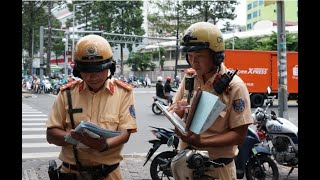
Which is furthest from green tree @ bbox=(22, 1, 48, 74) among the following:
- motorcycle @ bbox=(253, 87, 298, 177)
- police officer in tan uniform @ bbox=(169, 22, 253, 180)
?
police officer in tan uniform @ bbox=(169, 22, 253, 180)

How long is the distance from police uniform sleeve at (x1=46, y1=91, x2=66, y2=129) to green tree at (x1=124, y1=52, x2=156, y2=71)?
50.4m

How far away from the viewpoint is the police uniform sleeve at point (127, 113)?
2.39 metres

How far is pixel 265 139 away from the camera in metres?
5.72

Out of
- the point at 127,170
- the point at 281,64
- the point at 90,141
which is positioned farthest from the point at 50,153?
the point at 90,141

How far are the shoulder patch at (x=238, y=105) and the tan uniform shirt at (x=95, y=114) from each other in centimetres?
59

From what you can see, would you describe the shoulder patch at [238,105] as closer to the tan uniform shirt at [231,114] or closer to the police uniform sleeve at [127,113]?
the tan uniform shirt at [231,114]

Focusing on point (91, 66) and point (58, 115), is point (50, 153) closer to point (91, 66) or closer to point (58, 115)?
point (58, 115)

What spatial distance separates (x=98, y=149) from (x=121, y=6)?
41.1 metres

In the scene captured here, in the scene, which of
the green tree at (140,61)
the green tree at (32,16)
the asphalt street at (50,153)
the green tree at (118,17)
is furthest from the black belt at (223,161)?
the green tree at (140,61)
